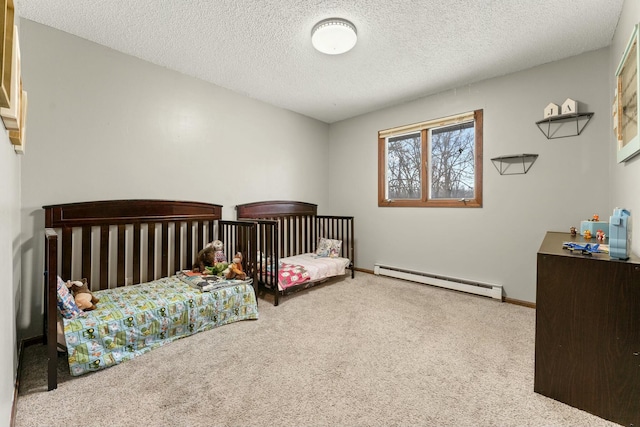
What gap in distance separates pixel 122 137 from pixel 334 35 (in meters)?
1.98

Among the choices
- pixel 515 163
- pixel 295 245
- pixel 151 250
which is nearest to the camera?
pixel 151 250

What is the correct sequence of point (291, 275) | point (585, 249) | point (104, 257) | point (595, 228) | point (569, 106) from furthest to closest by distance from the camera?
point (291, 275) < point (569, 106) < point (104, 257) < point (595, 228) < point (585, 249)

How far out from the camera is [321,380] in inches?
61.1

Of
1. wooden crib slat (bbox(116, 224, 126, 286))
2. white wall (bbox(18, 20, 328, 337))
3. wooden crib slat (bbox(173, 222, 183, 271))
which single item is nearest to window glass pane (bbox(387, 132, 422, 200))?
white wall (bbox(18, 20, 328, 337))

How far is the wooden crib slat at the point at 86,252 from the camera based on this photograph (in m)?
2.18

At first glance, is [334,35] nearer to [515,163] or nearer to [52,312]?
[515,163]

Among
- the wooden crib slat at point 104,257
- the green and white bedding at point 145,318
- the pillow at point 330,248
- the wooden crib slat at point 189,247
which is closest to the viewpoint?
the green and white bedding at point 145,318

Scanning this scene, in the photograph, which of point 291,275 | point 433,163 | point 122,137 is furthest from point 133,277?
point 433,163

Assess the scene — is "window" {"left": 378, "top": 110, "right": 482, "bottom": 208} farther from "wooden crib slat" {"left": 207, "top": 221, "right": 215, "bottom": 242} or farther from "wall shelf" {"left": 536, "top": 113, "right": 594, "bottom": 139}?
"wooden crib slat" {"left": 207, "top": 221, "right": 215, "bottom": 242}

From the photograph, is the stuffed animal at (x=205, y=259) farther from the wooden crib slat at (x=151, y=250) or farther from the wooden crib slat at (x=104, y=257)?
the wooden crib slat at (x=104, y=257)

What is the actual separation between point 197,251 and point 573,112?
146 inches

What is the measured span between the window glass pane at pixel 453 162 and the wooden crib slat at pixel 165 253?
297 centimetres

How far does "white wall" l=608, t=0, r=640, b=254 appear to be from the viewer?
1.47m

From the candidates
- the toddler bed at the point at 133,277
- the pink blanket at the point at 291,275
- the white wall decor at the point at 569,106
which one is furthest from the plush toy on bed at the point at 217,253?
the white wall decor at the point at 569,106
